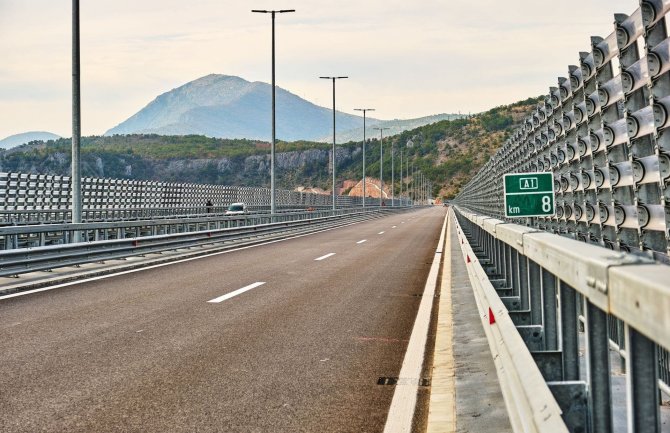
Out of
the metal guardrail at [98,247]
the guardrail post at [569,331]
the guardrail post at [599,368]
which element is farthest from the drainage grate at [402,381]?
the metal guardrail at [98,247]

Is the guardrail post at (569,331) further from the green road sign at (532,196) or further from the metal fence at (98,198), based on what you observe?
the metal fence at (98,198)

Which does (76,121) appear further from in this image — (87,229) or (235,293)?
(235,293)

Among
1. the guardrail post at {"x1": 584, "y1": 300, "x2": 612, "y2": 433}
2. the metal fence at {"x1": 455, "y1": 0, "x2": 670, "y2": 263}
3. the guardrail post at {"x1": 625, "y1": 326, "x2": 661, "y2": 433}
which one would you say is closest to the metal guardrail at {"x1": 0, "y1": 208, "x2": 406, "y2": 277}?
the metal fence at {"x1": 455, "y1": 0, "x2": 670, "y2": 263}

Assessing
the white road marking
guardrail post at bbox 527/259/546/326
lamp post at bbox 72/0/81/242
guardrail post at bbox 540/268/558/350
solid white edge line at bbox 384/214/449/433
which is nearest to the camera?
guardrail post at bbox 540/268/558/350

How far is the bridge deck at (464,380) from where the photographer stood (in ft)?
15.7

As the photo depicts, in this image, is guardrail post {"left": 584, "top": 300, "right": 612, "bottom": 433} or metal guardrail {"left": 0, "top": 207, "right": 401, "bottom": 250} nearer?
guardrail post {"left": 584, "top": 300, "right": 612, "bottom": 433}

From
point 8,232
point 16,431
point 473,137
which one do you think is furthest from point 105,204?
point 473,137

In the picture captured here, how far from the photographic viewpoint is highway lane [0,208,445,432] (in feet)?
16.6

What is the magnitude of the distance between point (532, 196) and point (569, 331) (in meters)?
4.97

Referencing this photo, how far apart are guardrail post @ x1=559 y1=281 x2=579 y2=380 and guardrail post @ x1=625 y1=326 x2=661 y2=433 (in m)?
1.46

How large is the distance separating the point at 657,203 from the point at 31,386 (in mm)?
5096

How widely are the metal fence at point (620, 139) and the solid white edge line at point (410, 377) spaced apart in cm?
197

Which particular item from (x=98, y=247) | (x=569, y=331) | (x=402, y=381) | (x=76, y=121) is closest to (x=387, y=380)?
(x=402, y=381)

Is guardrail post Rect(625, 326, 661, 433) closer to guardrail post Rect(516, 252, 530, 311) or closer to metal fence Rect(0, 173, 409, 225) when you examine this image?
guardrail post Rect(516, 252, 530, 311)
